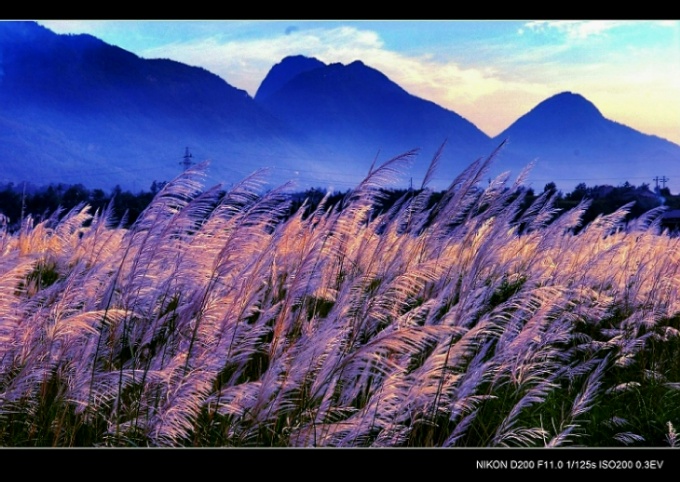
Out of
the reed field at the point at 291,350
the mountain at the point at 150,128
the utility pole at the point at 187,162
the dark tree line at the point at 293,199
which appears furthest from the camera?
the dark tree line at the point at 293,199

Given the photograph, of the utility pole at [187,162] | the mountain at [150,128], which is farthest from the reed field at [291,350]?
the mountain at [150,128]

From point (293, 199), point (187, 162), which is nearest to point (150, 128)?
point (187, 162)

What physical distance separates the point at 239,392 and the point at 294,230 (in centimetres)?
176

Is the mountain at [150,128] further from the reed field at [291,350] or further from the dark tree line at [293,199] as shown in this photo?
the reed field at [291,350]

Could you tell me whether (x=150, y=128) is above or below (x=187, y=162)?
above

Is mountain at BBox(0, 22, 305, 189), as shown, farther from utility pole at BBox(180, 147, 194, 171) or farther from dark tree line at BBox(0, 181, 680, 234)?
dark tree line at BBox(0, 181, 680, 234)

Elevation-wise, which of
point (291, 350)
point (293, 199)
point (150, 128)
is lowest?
point (291, 350)

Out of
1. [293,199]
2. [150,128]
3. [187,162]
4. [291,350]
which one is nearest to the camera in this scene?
[291,350]

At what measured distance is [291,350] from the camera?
267 centimetres

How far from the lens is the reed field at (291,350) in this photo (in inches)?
99.9

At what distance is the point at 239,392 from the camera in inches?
96.2

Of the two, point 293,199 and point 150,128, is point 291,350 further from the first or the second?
point 150,128
